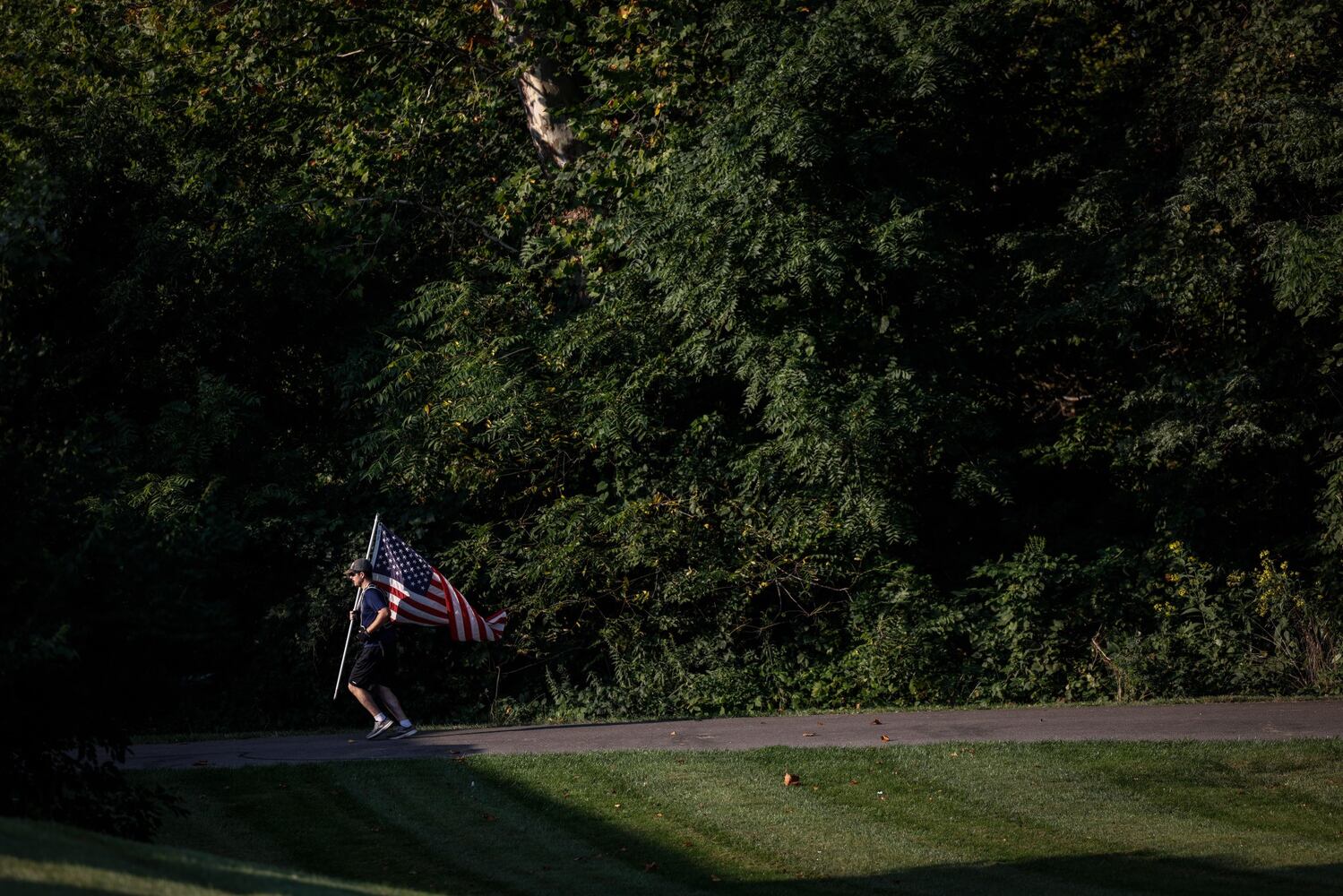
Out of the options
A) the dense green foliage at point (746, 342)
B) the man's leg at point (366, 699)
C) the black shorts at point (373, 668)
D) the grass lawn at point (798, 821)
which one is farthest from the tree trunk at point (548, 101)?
the grass lawn at point (798, 821)

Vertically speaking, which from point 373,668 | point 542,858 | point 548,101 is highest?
point 548,101

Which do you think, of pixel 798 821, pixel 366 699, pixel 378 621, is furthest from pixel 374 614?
pixel 798 821

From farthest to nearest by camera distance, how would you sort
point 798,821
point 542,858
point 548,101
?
point 548,101, point 798,821, point 542,858

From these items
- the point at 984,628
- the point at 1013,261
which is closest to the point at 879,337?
the point at 1013,261

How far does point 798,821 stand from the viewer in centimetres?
1084

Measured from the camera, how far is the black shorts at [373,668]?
14977 millimetres

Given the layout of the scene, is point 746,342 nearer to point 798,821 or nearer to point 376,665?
point 376,665

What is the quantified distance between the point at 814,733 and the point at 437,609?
4.41 m

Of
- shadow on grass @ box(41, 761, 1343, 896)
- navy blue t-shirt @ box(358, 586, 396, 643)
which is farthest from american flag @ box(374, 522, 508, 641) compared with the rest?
shadow on grass @ box(41, 761, 1343, 896)

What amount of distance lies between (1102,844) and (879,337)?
8290 millimetres

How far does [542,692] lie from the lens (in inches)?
693

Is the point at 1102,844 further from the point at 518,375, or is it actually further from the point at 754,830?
the point at 518,375

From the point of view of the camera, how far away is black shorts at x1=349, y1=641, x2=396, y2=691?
1498 cm

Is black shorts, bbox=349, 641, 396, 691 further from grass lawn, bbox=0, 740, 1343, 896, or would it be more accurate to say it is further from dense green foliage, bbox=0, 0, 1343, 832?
dense green foliage, bbox=0, 0, 1343, 832
